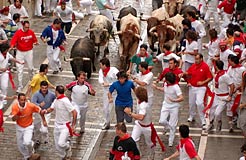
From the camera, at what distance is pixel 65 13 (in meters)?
24.0

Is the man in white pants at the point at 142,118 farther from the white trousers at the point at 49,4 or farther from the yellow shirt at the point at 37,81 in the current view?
the white trousers at the point at 49,4

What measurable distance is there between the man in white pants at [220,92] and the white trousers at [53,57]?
Answer: 5908mm

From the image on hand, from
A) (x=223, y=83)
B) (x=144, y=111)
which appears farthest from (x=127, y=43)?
(x=144, y=111)

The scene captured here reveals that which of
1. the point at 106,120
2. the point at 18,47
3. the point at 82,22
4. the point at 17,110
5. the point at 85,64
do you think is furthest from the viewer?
the point at 82,22

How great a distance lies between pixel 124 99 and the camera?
16.9 m

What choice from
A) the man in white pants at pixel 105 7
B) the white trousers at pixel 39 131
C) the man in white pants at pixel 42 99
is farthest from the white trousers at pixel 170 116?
the man in white pants at pixel 105 7

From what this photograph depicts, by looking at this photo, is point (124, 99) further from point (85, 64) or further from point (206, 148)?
point (85, 64)

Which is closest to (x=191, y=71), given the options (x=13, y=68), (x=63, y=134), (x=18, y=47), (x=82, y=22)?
(x=63, y=134)

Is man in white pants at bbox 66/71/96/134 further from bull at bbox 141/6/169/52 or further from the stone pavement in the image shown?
bull at bbox 141/6/169/52

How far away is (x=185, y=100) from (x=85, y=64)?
3.36 m

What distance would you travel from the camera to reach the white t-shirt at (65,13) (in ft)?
78.5

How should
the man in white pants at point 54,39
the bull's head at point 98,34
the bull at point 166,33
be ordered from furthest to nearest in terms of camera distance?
the bull's head at point 98,34, the bull at point 166,33, the man in white pants at point 54,39

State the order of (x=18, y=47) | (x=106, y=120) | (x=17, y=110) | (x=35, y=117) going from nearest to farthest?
(x=17, y=110) < (x=35, y=117) < (x=106, y=120) < (x=18, y=47)

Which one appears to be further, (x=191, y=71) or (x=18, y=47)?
(x=18, y=47)
